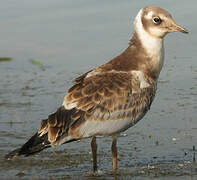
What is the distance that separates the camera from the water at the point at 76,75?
7.62 meters

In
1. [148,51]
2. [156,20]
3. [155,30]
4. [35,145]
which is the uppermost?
[156,20]

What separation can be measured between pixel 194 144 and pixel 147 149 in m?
0.65

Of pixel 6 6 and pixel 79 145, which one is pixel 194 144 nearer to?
pixel 79 145

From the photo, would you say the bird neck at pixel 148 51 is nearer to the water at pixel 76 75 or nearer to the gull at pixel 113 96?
the gull at pixel 113 96

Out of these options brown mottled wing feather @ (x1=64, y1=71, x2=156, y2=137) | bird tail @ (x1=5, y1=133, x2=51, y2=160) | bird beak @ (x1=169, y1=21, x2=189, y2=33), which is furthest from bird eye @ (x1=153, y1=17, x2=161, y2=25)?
bird tail @ (x1=5, y1=133, x2=51, y2=160)

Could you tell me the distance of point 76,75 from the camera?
11.3 meters

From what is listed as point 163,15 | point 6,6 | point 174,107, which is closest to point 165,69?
point 174,107

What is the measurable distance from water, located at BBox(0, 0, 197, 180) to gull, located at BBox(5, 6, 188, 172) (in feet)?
1.60

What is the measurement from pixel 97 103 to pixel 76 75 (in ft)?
13.8

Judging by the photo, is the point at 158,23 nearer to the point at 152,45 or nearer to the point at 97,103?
the point at 152,45

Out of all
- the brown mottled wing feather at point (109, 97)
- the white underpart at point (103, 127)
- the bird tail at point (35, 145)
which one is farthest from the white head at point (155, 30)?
the bird tail at point (35, 145)

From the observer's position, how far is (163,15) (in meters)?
7.68

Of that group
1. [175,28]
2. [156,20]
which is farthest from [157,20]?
[175,28]

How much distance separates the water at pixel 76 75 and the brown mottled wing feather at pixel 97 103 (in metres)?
0.64
